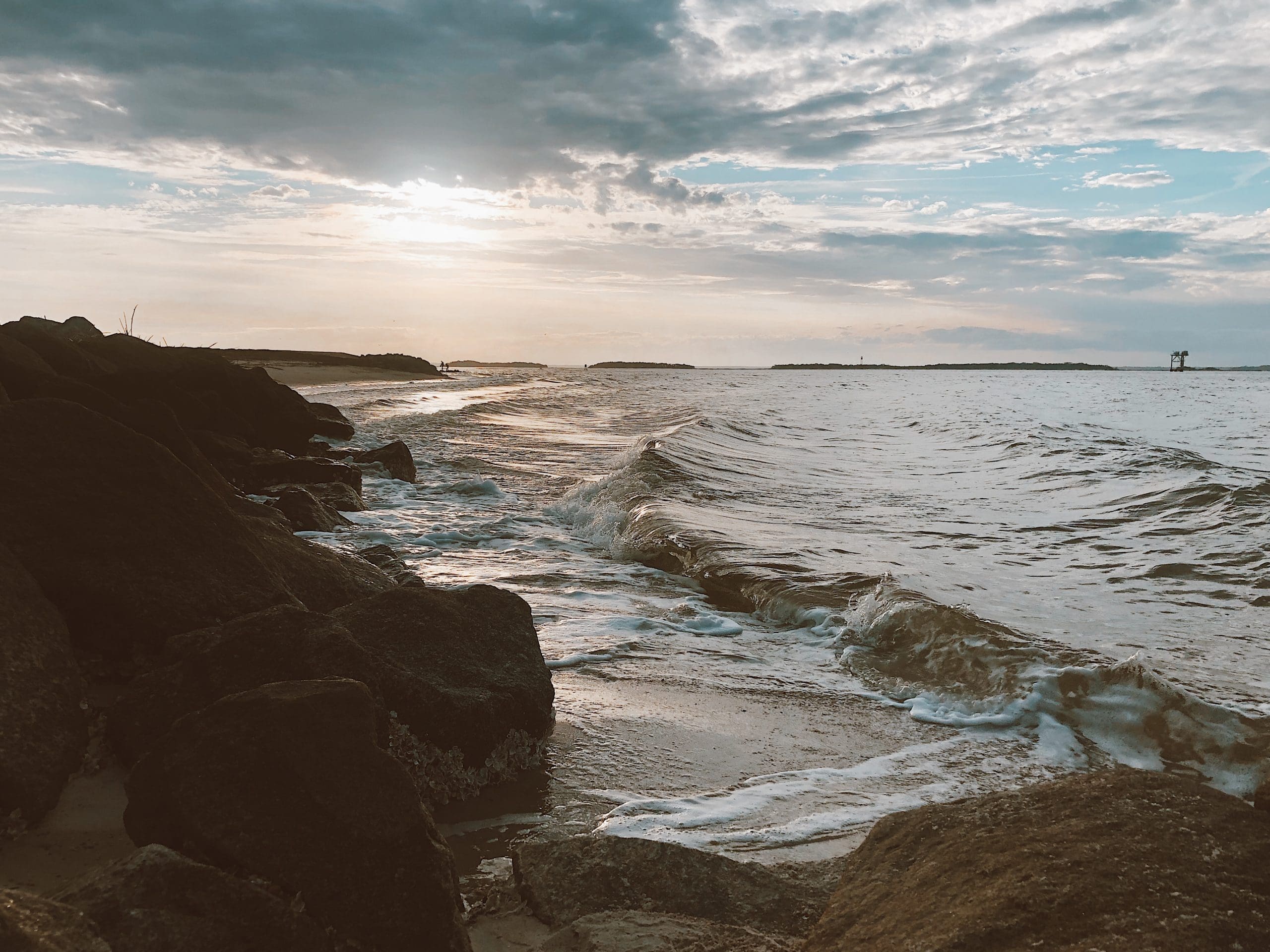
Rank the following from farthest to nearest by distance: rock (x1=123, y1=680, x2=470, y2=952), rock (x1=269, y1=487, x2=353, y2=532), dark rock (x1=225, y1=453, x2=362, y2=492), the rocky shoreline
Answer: dark rock (x1=225, y1=453, x2=362, y2=492), rock (x1=269, y1=487, x2=353, y2=532), rock (x1=123, y1=680, x2=470, y2=952), the rocky shoreline

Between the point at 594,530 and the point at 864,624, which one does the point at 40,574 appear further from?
the point at 594,530

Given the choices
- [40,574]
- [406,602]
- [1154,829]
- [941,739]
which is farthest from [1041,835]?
[40,574]

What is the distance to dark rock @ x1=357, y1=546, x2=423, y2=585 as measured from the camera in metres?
6.72

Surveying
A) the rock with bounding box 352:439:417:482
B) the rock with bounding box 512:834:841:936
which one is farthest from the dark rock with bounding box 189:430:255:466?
the rock with bounding box 512:834:841:936

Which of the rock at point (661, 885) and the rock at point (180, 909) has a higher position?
the rock at point (180, 909)

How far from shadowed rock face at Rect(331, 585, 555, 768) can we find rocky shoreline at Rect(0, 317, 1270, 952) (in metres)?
0.01

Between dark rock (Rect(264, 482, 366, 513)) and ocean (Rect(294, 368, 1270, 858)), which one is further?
dark rock (Rect(264, 482, 366, 513))

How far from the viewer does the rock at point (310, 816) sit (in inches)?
92.3

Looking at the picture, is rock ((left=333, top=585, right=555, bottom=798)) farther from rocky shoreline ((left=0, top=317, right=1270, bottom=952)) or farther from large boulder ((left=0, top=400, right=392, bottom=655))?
large boulder ((left=0, top=400, right=392, bottom=655))

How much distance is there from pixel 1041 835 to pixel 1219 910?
0.45 meters

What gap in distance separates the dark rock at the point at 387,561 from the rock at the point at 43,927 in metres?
4.52

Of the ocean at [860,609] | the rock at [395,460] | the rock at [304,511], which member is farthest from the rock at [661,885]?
the rock at [395,460]

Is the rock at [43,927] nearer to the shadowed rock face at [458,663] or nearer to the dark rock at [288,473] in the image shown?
the shadowed rock face at [458,663]

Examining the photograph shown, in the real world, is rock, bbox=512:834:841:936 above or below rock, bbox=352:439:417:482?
below
